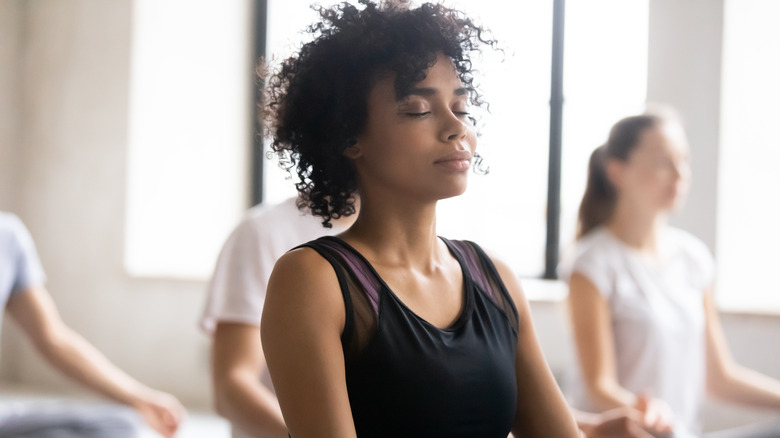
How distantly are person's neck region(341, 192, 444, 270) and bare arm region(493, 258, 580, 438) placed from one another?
140 millimetres

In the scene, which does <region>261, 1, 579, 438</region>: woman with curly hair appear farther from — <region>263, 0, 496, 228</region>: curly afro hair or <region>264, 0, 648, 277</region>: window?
<region>264, 0, 648, 277</region>: window

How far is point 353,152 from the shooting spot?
86 cm

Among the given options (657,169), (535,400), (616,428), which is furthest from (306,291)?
(657,169)

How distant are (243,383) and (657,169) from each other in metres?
1.26

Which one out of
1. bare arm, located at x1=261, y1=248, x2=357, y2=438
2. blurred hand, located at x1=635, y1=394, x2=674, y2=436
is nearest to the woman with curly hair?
bare arm, located at x1=261, y1=248, x2=357, y2=438

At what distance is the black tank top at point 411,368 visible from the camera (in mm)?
752

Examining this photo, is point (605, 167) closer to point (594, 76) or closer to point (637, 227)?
point (637, 227)

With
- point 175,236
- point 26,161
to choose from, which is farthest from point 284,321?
point 26,161

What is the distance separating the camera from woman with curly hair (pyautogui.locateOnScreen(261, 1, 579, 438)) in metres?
0.75

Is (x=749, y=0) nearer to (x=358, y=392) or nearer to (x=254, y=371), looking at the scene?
(x=254, y=371)

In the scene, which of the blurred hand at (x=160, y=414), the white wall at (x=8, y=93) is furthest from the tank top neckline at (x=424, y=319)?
the white wall at (x=8, y=93)

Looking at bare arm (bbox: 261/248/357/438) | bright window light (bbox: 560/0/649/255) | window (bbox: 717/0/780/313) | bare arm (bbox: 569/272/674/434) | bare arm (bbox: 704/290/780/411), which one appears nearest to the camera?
bare arm (bbox: 261/248/357/438)

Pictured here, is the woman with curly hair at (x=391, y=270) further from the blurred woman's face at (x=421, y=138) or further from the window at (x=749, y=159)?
the window at (x=749, y=159)

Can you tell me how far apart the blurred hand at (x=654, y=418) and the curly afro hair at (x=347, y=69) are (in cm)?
74
